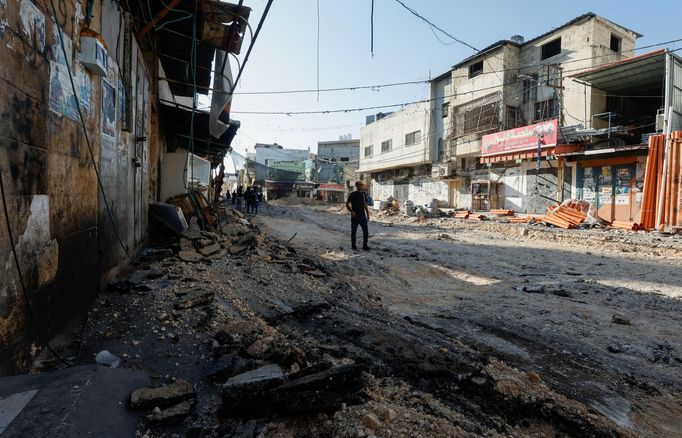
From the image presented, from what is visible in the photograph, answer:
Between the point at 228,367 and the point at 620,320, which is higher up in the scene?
the point at 228,367

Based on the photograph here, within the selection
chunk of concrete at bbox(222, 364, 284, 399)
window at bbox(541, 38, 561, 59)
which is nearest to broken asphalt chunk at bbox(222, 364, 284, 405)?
chunk of concrete at bbox(222, 364, 284, 399)

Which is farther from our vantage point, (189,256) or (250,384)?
(189,256)

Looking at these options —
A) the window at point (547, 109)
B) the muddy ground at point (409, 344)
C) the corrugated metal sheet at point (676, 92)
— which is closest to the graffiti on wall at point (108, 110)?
the muddy ground at point (409, 344)

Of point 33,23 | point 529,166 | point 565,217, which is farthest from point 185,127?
point 529,166

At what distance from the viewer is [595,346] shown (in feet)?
12.3

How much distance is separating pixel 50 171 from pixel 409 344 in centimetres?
302

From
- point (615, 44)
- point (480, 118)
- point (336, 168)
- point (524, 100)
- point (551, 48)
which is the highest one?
point (551, 48)

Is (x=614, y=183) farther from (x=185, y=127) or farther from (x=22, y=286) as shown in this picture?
(x=22, y=286)

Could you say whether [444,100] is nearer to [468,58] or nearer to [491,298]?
[468,58]

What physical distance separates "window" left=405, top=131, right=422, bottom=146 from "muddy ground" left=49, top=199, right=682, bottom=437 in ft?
81.0

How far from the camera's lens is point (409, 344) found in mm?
3223

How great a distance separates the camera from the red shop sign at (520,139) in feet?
60.7

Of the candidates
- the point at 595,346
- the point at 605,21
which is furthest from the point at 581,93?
the point at 595,346

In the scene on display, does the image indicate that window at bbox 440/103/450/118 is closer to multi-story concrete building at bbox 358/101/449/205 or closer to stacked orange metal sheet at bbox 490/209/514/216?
multi-story concrete building at bbox 358/101/449/205
